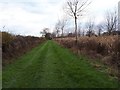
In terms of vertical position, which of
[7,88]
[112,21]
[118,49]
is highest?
[112,21]

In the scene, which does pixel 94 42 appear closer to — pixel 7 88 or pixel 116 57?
pixel 116 57

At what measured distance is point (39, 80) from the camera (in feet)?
35.4

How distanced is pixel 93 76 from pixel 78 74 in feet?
2.94

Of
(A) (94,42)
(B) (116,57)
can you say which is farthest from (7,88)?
(A) (94,42)

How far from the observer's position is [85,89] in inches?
349

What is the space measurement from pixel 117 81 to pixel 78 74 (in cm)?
225

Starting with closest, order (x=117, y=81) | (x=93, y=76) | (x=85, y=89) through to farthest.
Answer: (x=85, y=89) < (x=117, y=81) < (x=93, y=76)

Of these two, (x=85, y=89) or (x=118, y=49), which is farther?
(x=118, y=49)

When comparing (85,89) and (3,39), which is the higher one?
(3,39)

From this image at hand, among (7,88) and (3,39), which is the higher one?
(3,39)

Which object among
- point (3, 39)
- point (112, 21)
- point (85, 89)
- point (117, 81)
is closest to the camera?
point (85, 89)

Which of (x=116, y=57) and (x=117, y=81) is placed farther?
(x=116, y=57)

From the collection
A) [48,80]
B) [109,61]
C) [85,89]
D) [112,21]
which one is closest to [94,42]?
[109,61]

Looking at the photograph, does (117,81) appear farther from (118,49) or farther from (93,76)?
(118,49)
